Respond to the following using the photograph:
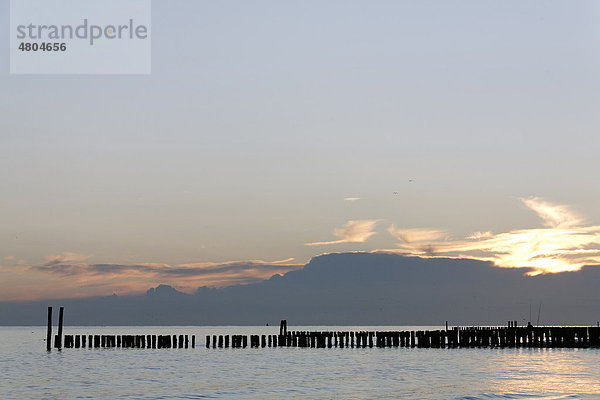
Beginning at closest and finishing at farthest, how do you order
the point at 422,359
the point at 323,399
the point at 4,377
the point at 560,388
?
1. the point at 323,399
2. the point at 560,388
3. the point at 4,377
4. the point at 422,359

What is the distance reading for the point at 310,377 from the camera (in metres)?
48.1

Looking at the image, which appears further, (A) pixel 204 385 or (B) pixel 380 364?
(B) pixel 380 364

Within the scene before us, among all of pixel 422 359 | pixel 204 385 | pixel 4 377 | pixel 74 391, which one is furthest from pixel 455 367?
pixel 4 377

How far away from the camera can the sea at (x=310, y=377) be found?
1534 inches

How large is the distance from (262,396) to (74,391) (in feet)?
34.0

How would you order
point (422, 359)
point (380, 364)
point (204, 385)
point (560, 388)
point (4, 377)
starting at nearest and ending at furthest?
point (560, 388), point (204, 385), point (4, 377), point (380, 364), point (422, 359)

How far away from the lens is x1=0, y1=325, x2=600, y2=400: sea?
128ft

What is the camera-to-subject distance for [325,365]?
5791cm

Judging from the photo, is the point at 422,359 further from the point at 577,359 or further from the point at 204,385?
the point at 204,385

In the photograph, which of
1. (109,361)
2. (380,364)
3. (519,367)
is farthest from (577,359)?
(109,361)

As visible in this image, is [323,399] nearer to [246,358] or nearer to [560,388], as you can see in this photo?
[560,388]

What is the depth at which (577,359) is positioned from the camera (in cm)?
5947

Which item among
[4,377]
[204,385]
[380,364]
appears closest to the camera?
[204,385]

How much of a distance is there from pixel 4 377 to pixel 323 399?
25.1 metres
